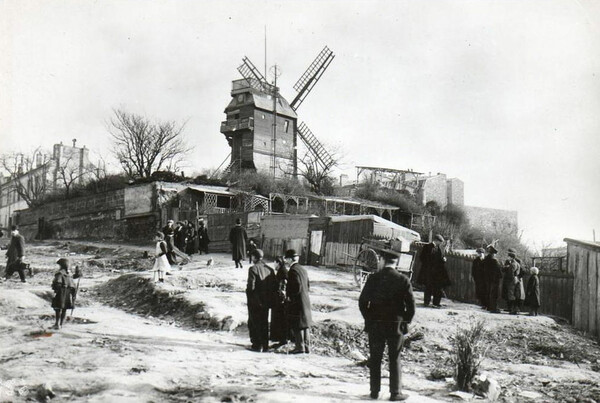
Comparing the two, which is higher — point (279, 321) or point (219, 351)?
point (279, 321)

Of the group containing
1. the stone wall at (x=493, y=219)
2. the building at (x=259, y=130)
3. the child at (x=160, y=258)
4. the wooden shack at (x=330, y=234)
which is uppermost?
the building at (x=259, y=130)

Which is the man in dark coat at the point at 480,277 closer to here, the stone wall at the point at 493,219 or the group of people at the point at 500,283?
the group of people at the point at 500,283

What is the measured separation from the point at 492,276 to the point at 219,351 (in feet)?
25.0

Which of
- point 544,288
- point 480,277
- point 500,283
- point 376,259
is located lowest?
point 544,288

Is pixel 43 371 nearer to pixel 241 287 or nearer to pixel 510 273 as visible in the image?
pixel 241 287

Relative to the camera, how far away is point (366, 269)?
1424 centimetres

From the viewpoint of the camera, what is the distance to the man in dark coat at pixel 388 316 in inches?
224

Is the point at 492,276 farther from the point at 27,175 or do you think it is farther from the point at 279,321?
the point at 27,175

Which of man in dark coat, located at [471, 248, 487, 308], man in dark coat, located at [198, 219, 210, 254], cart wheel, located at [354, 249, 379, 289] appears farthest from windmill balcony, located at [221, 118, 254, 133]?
man in dark coat, located at [471, 248, 487, 308]

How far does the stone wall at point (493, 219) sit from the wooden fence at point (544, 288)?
122 ft

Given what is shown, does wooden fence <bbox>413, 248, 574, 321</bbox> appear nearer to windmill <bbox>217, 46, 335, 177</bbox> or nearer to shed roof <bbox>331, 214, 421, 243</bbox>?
shed roof <bbox>331, 214, 421, 243</bbox>

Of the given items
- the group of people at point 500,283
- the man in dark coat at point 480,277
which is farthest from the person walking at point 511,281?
the man in dark coat at point 480,277

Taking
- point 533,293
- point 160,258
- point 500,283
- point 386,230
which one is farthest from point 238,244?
point 533,293

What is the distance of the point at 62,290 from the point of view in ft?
29.2
